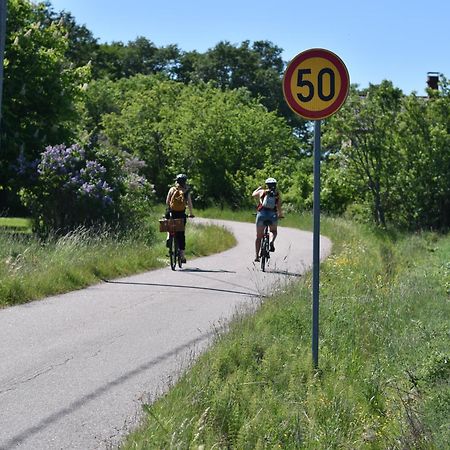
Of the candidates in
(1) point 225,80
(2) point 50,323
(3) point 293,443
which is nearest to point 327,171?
(2) point 50,323

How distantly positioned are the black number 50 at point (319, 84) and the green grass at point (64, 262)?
19.4 ft

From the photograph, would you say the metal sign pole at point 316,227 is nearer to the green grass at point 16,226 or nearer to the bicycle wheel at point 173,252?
the bicycle wheel at point 173,252

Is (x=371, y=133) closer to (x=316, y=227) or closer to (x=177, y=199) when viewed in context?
(x=177, y=199)

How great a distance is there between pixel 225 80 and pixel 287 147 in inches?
1538

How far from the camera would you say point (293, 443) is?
5.74 m

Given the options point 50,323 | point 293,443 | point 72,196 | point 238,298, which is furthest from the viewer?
point 72,196

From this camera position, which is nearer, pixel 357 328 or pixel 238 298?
pixel 357 328

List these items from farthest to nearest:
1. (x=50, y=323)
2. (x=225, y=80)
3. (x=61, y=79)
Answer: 1. (x=225, y=80)
2. (x=61, y=79)
3. (x=50, y=323)

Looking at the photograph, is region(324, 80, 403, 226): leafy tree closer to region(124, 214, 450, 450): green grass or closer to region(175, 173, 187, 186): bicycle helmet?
region(175, 173, 187, 186): bicycle helmet

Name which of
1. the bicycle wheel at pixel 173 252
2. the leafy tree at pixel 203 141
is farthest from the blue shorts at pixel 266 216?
the leafy tree at pixel 203 141

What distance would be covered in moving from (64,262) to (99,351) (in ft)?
19.2

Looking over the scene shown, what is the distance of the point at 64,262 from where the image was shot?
14469mm

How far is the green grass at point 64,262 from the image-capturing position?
12414 millimetres

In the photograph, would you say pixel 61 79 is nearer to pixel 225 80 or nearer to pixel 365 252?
pixel 365 252
